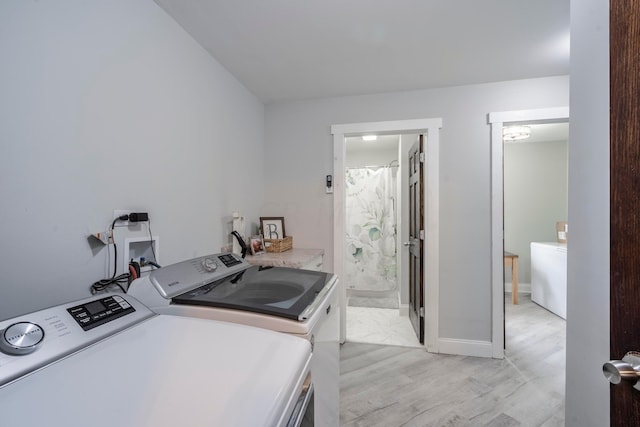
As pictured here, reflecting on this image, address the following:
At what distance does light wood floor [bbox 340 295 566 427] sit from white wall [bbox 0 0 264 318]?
151cm

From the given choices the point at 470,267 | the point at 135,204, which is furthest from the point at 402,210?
the point at 135,204

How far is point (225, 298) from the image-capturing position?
0.98 metres

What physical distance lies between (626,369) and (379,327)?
8.49 feet

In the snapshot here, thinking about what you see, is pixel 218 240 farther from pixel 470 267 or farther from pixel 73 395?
pixel 470 267

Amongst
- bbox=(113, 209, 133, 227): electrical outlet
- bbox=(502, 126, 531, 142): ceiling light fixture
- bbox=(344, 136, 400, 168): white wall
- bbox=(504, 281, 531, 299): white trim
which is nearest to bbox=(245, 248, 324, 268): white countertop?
bbox=(113, 209, 133, 227): electrical outlet

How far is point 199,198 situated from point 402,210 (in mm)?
2584

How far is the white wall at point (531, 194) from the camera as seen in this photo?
3902 millimetres

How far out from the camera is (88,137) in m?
1.06

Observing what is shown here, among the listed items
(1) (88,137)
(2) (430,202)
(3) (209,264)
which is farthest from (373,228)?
(1) (88,137)

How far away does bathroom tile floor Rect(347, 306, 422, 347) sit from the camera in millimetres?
2559

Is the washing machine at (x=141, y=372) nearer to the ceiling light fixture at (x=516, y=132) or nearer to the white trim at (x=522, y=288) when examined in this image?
the ceiling light fixture at (x=516, y=132)

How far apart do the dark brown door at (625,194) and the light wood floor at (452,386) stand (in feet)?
4.58

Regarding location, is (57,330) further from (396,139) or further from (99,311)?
(396,139)

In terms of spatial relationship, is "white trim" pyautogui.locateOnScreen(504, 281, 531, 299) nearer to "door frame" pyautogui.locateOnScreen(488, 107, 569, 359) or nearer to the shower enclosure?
the shower enclosure
